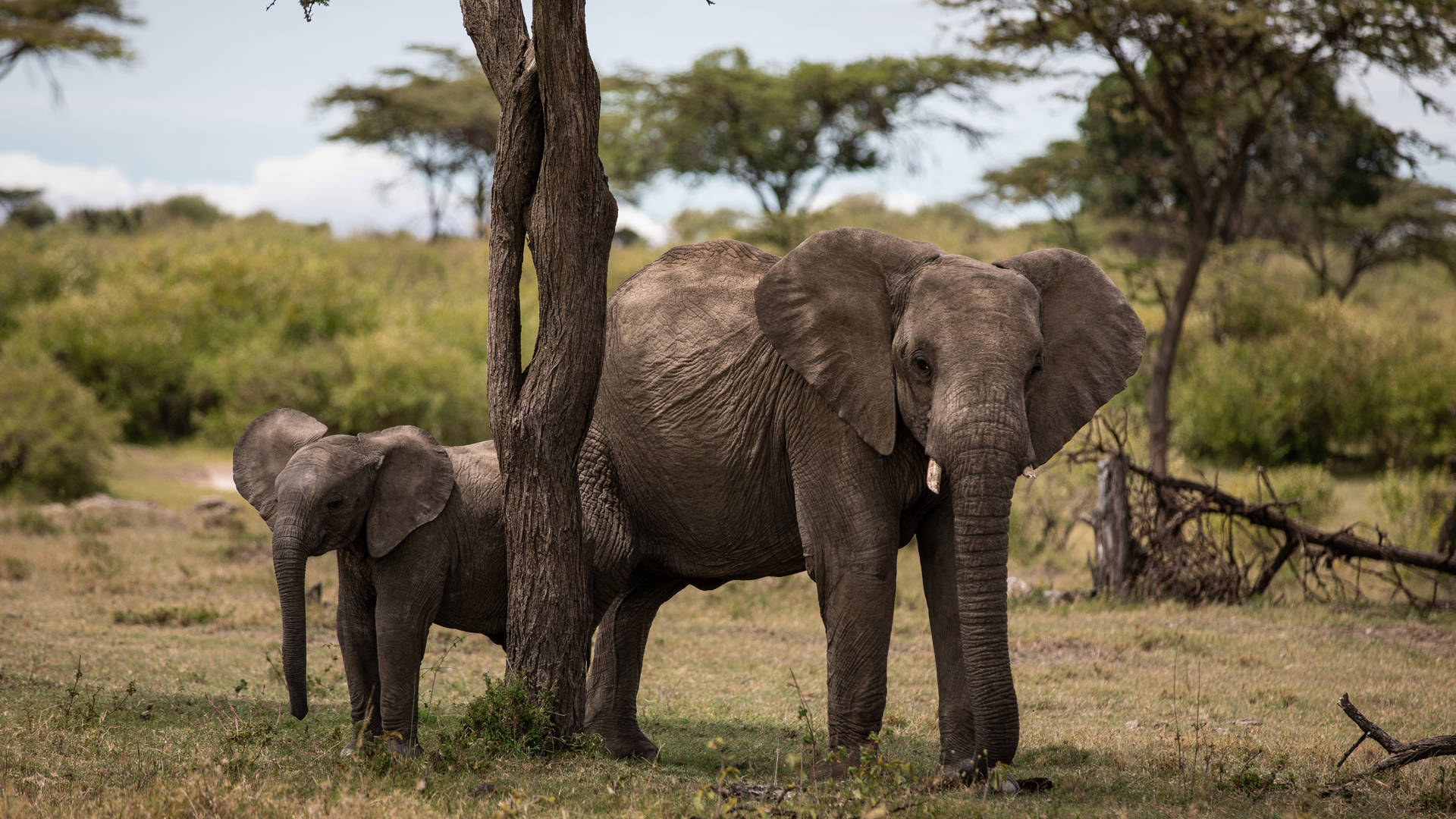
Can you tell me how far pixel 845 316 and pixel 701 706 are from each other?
3.84 metres

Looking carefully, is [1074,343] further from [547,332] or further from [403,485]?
[403,485]

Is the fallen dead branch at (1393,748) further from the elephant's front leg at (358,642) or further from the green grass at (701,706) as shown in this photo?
the elephant's front leg at (358,642)

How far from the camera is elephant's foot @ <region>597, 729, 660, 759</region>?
298 inches

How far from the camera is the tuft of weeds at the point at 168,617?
11781mm

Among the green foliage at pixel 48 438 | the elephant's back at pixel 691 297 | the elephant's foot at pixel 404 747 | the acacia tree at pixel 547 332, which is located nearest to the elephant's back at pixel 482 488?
the acacia tree at pixel 547 332

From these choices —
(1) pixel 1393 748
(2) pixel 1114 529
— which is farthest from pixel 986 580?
(2) pixel 1114 529

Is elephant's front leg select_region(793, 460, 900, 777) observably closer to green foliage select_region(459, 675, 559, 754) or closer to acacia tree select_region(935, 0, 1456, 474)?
green foliage select_region(459, 675, 559, 754)

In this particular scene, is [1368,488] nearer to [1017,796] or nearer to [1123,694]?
[1123,694]

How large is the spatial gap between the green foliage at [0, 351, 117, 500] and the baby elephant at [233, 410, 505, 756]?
13.9m

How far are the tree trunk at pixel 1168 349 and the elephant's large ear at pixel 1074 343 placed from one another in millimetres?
14431

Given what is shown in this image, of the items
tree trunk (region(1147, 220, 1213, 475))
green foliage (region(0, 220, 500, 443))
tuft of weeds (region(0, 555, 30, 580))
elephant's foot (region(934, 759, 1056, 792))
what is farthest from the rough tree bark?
green foliage (region(0, 220, 500, 443))

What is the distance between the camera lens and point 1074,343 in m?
6.58

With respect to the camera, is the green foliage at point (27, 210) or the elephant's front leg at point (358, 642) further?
the green foliage at point (27, 210)

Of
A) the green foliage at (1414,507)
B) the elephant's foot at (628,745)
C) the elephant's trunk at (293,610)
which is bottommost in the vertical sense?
the green foliage at (1414,507)
